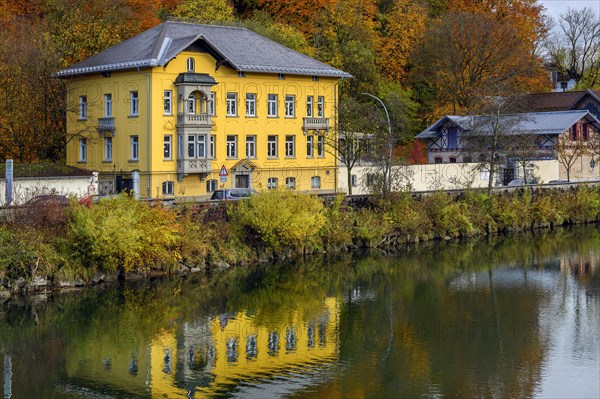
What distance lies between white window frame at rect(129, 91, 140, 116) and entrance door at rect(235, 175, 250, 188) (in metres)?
7.38

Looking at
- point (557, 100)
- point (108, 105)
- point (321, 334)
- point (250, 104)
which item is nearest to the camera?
point (321, 334)

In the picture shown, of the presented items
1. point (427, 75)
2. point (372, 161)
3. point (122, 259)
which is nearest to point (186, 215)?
point (122, 259)

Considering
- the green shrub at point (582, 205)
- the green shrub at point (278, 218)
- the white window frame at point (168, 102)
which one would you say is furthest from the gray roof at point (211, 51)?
the green shrub at point (582, 205)

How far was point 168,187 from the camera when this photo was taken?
208 ft

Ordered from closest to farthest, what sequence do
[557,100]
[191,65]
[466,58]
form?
[191,65], [466,58], [557,100]

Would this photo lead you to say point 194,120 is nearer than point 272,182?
Yes

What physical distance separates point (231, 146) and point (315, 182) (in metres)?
6.93

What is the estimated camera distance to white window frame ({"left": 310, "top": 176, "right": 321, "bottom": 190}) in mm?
70688

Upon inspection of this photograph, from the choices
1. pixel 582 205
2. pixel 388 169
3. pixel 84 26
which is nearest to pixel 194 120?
pixel 388 169

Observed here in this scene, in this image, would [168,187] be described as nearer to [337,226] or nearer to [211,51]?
[211,51]

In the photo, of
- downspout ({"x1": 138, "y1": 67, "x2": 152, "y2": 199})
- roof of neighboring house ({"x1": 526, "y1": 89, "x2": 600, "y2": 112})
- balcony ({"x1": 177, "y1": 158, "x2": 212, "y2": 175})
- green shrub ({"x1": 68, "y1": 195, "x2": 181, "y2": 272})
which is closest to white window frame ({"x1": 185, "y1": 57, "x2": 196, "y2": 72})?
downspout ({"x1": 138, "y1": 67, "x2": 152, "y2": 199})

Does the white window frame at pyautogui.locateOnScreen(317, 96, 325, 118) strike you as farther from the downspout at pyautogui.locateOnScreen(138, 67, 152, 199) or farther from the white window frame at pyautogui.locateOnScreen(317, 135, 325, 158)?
the downspout at pyautogui.locateOnScreen(138, 67, 152, 199)

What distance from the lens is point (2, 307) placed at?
131 ft

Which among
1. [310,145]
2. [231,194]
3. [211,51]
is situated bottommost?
[231,194]
